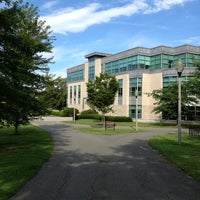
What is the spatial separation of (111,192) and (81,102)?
66.1 meters

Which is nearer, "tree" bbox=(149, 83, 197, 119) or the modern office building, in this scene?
"tree" bbox=(149, 83, 197, 119)

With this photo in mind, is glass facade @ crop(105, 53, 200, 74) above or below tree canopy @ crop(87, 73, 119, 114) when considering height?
above

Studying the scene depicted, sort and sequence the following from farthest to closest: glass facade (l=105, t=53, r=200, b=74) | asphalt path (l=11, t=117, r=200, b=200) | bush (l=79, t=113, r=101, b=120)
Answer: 1. bush (l=79, t=113, r=101, b=120)
2. glass facade (l=105, t=53, r=200, b=74)
3. asphalt path (l=11, t=117, r=200, b=200)

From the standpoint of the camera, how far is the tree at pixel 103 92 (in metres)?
31.4

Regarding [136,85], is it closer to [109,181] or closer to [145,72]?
[145,72]

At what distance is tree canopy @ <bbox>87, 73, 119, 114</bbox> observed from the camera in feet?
103

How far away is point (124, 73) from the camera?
55.3 meters

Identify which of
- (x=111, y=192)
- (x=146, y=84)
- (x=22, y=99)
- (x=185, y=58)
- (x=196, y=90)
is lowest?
(x=111, y=192)

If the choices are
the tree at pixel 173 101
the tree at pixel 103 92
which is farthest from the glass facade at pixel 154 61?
the tree at pixel 103 92

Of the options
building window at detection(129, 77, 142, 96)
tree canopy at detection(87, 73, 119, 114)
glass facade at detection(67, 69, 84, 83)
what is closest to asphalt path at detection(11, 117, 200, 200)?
tree canopy at detection(87, 73, 119, 114)

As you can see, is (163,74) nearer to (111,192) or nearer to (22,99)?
(22,99)

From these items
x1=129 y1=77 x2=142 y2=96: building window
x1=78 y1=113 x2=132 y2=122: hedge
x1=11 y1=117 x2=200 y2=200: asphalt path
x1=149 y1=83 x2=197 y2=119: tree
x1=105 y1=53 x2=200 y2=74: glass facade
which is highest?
x1=105 y1=53 x2=200 y2=74: glass facade

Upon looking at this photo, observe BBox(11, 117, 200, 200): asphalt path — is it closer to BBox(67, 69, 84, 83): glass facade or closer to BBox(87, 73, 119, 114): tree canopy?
BBox(87, 73, 119, 114): tree canopy

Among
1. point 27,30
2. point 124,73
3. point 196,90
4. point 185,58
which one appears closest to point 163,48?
point 185,58
